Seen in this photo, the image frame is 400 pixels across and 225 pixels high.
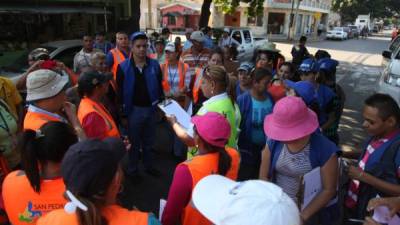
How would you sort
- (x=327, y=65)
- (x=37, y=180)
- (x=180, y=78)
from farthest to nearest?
(x=180, y=78), (x=327, y=65), (x=37, y=180)

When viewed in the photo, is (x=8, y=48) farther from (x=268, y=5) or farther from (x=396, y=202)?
(x=268, y=5)

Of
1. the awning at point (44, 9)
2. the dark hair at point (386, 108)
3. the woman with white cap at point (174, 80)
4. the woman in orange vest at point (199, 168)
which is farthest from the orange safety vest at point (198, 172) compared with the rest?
the awning at point (44, 9)

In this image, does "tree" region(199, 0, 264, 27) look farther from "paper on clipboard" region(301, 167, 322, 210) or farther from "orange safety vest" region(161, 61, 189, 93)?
"paper on clipboard" region(301, 167, 322, 210)

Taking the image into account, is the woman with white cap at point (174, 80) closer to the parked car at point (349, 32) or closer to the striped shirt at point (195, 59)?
the striped shirt at point (195, 59)

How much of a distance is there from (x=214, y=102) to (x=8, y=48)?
406 inches

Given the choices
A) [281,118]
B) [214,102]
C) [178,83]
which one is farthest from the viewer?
[178,83]

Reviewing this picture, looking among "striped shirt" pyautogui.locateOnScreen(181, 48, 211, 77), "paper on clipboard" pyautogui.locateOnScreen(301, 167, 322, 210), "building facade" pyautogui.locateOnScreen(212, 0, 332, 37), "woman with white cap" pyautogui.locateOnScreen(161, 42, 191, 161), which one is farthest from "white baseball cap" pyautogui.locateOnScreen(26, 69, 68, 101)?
"building facade" pyautogui.locateOnScreen(212, 0, 332, 37)

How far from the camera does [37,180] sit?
1.73 meters

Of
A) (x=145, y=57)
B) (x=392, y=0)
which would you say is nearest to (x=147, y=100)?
(x=145, y=57)

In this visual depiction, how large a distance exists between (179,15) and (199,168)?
43.6m

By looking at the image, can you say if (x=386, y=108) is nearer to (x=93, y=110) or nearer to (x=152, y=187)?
(x=93, y=110)

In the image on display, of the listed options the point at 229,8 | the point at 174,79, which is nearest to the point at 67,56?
the point at 174,79

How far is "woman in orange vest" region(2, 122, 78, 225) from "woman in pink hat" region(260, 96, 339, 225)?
1.30 metres

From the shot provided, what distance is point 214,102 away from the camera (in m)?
2.89
